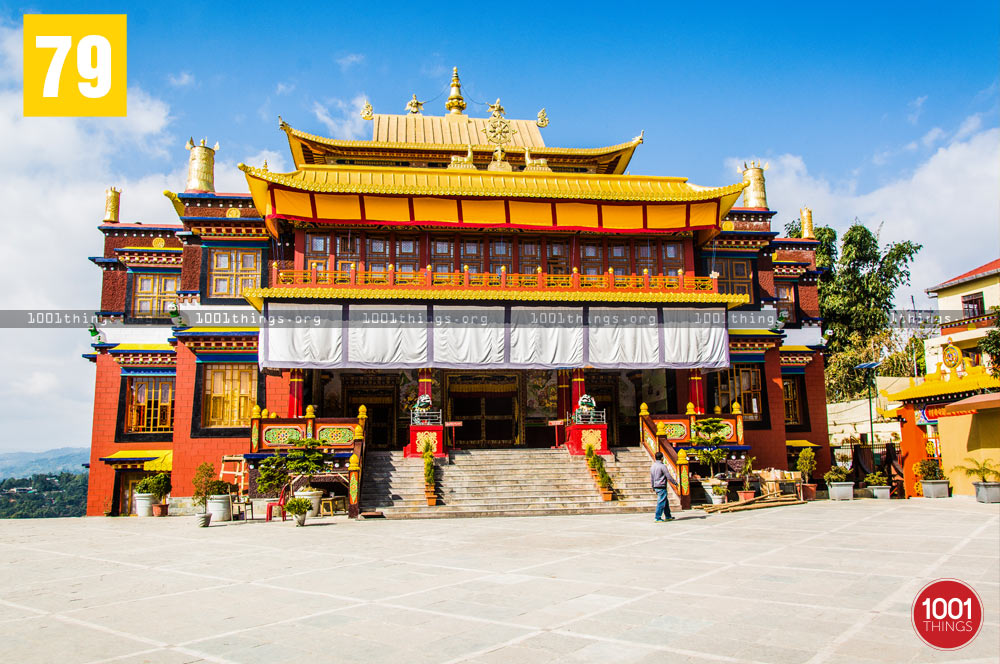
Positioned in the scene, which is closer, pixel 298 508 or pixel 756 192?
pixel 298 508

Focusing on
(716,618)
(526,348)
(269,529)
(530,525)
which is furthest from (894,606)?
(526,348)

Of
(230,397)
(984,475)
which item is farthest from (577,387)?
(984,475)

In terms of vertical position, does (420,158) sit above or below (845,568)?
above

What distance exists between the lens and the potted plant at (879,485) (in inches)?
822

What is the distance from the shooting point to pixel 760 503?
719 inches

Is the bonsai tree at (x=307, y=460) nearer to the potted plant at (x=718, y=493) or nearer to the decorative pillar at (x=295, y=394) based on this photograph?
the decorative pillar at (x=295, y=394)

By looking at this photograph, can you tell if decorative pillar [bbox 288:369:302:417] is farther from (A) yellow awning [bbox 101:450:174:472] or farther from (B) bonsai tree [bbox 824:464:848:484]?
(B) bonsai tree [bbox 824:464:848:484]

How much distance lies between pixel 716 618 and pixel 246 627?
425 centimetres

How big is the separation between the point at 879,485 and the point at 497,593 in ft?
56.9

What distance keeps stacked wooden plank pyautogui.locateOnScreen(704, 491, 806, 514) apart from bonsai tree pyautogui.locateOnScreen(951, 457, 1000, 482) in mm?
5020

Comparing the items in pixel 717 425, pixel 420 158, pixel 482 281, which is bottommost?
pixel 717 425

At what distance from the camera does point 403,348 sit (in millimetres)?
21328

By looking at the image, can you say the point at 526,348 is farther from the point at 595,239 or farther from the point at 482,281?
the point at 595,239

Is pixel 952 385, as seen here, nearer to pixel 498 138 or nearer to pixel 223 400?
pixel 498 138
